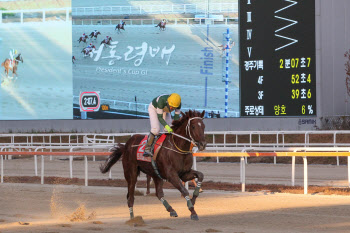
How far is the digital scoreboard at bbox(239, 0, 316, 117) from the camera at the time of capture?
71.8ft

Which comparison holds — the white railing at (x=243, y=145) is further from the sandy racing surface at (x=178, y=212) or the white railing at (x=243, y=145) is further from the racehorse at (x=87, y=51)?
the racehorse at (x=87, y=51)

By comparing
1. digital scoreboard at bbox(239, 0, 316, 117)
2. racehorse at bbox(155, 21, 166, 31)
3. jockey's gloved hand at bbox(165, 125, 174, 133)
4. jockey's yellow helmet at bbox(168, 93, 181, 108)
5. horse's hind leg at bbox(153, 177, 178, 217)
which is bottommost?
horse's hind leg at bbox(153, 177, 178, 217)

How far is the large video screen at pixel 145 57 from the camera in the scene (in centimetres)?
2220

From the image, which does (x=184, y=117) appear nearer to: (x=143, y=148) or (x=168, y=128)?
(x=168, y=128)

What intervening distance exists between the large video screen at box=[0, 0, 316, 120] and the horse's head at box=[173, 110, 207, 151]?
13.9m

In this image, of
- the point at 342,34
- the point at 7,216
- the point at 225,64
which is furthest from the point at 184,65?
the point at 7,216

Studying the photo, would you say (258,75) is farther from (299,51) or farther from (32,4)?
(32,4)

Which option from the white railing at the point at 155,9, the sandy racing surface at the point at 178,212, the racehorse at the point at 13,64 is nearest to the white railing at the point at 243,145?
the sandy racing surface at the point at 178,212

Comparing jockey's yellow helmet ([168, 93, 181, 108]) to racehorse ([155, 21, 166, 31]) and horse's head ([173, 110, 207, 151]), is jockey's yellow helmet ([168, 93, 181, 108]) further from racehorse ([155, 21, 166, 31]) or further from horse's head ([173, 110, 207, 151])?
A: racehorse ([155, 21, 166, 31])

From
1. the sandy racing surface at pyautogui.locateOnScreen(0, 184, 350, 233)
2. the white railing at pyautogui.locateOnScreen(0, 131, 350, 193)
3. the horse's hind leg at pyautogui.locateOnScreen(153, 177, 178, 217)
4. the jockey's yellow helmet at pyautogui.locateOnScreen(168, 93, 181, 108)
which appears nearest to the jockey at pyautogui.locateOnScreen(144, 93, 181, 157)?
the jockey's yellow helmet at pyautogui.locateOnScreen(168, 93, 181, 108)

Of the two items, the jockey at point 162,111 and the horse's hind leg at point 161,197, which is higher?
the jockey at point 162,111

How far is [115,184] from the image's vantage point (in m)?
13.0

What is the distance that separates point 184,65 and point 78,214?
16.0 meters

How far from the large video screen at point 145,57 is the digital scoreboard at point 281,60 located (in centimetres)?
3
